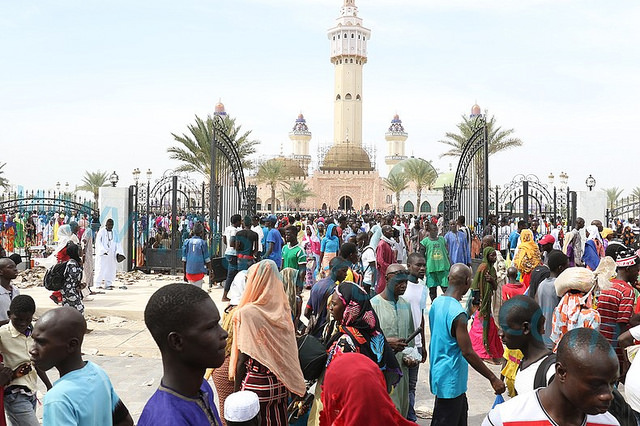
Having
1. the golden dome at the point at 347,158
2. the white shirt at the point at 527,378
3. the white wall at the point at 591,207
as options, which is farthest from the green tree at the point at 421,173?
the white shirt at the point at 527,378

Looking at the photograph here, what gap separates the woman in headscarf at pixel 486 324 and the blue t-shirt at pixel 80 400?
15.4 ft

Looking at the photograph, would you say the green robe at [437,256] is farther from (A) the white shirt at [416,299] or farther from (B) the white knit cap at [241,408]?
(B) the white knit cap at [241,408]

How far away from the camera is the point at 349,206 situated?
62719 mm

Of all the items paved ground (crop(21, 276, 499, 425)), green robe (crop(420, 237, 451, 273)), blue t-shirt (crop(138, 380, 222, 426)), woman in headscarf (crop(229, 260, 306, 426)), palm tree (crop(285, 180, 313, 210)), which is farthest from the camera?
palm tree (crop(285, 180, 313, 210))

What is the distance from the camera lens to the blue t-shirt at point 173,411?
1.83m

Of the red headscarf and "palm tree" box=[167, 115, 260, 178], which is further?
"palm tree" box=[167, 115, 260, 178]

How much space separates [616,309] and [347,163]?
65215 mm

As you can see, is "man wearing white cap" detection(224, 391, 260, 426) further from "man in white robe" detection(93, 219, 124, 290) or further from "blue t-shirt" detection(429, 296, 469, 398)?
"man in white robe" detection(93, 219, 124, 290)

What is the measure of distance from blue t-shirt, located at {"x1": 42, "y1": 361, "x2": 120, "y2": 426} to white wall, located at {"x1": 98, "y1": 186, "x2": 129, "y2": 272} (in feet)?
41.5

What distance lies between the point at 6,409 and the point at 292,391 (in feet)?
5.98

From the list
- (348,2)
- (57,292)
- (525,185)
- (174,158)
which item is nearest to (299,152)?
(348,2)

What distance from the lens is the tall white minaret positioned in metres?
70.4

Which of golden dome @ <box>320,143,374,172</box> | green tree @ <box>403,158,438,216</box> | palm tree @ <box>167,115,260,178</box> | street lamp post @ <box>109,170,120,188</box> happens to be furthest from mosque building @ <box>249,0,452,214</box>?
street lamp post @ <box>109,170,120,188</box>

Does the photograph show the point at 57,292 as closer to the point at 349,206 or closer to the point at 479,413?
the point at 479,413
